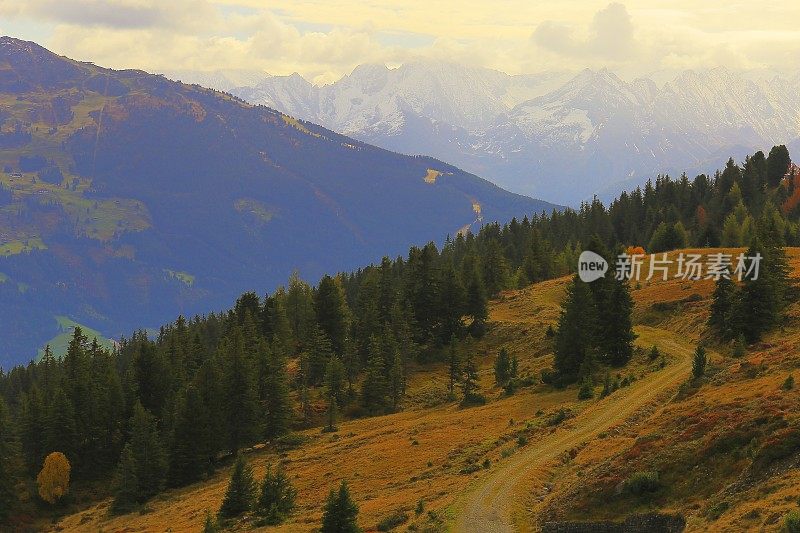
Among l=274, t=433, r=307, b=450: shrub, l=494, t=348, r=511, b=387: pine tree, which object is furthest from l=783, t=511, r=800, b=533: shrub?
l=494, t=348, r=511, b=387: pine tree

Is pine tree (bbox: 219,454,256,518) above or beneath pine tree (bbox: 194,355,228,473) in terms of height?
beneath

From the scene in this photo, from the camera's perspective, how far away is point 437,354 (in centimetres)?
11606

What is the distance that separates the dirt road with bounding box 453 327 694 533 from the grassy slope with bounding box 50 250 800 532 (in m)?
0.17

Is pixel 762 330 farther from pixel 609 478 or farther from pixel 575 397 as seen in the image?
pixel 609 478

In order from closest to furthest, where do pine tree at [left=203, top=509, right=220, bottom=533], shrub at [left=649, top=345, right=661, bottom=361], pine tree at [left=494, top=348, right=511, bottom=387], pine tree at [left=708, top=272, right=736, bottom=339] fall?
pine tree at [left=203, top=509, right=220, bottom=533], shrub at [left=649, top=345, right=661, bottom=361], pine tree at [left=708, top=272, right=736, bottom=339], pine tree at [left=494, top=348, right=511, bottom=387]

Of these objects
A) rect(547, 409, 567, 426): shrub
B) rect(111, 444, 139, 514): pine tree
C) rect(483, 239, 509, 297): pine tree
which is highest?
rect(483, 239, 509, 297): pine tree

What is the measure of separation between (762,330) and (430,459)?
36.7m

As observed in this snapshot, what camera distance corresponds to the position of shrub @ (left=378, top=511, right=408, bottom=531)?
149ft

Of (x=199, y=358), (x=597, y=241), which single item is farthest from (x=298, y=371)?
(x=597, y=241)

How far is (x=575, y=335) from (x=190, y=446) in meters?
42.5

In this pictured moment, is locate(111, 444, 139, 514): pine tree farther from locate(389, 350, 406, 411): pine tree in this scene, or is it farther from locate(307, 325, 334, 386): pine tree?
locate(389, 350, 406, 411): pine tree

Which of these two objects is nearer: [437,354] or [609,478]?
[609,478]

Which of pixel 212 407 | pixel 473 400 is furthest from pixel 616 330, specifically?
pixel 212 407

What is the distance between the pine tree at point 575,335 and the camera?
3172 inches
